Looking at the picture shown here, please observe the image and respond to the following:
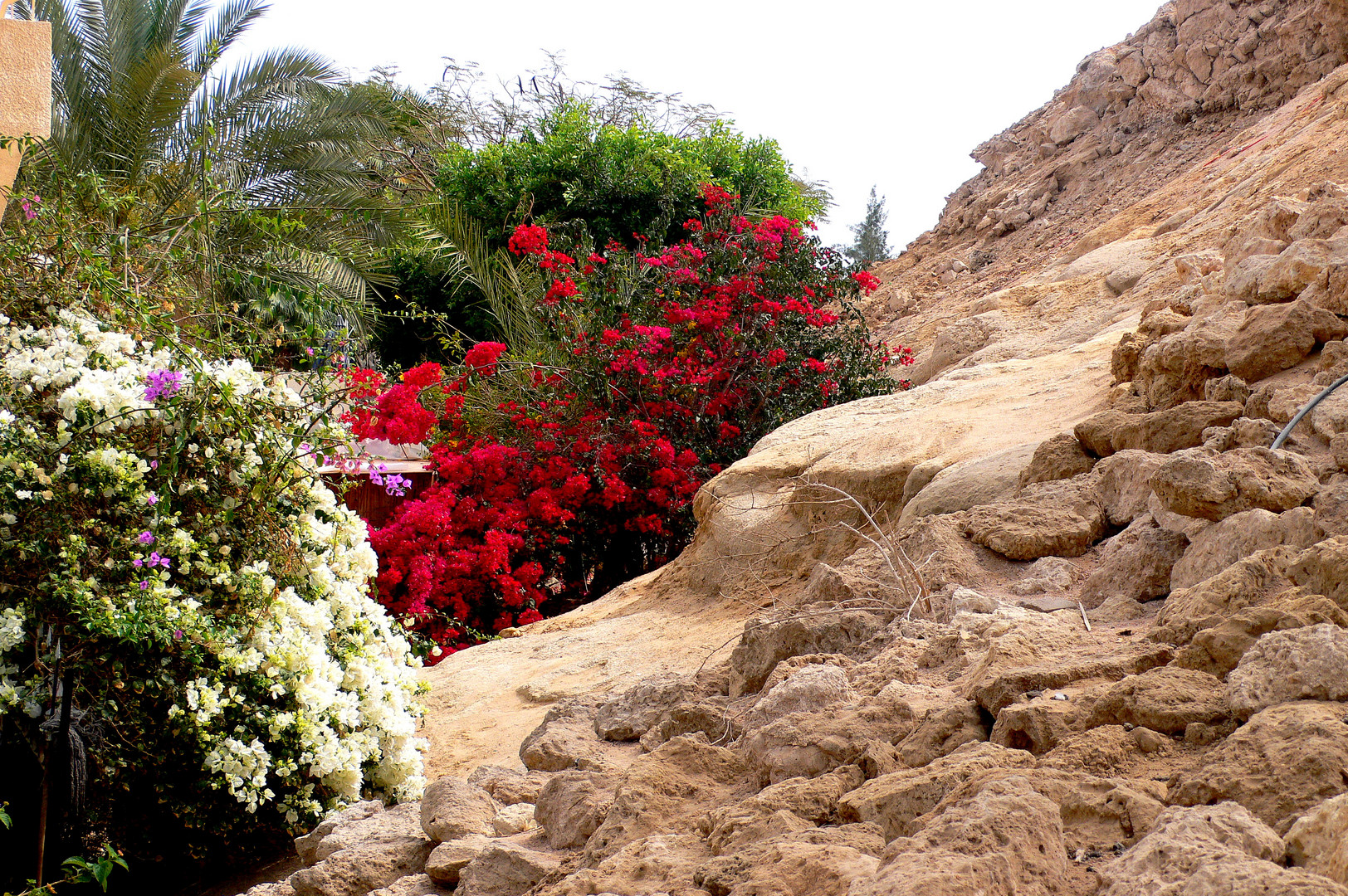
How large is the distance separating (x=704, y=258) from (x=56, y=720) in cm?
635

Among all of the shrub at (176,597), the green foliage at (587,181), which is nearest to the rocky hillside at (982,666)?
the shrub at (176,597)

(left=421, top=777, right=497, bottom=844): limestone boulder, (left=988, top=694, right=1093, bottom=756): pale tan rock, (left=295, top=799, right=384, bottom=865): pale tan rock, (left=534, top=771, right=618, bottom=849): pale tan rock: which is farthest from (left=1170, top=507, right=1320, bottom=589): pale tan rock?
(left=295, top=799, right=384, bottom=865): pale tan rock

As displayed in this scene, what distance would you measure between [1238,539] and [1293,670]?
0.82 meters

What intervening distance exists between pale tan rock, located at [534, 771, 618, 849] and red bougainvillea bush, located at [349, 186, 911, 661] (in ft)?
15.1

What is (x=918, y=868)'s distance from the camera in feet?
4.75

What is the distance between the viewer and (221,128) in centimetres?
1073

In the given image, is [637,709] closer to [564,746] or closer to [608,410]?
[564,746]

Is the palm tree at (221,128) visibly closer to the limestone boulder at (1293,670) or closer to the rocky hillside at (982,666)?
the rocky hillside at (982,666)

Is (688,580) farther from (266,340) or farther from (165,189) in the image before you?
(165,189)

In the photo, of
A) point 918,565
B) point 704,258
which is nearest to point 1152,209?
point 704,258

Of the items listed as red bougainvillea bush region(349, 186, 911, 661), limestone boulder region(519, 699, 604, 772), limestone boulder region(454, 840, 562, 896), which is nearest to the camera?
limestone boulder region(454, 840, 562, 896)

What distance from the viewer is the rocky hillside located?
1584 millimetres

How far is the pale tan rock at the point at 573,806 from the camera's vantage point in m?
2.32

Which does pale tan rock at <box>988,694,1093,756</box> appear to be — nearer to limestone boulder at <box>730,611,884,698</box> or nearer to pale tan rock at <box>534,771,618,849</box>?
pale tan rock at <box>534,771,618,849</box>
